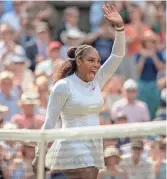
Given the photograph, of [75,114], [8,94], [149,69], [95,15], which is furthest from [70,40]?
[75,114]

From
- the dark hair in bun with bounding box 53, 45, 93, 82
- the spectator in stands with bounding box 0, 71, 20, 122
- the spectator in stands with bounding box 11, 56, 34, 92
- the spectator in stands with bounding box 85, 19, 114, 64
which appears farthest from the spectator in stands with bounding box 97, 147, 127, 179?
the spectator in stands with bounding box 85, 19, 114, 64

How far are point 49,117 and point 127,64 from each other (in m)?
6.14

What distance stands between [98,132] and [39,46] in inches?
280

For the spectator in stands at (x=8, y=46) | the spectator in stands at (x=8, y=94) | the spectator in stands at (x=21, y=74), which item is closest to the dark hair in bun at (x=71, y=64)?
the spectator in stands at (x=8, y=94)

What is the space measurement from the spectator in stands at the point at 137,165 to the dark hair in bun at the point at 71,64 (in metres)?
1.03

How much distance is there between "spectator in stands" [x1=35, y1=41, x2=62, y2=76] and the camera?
A: 39.7 ft

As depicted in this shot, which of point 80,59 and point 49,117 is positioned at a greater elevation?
point 80,59

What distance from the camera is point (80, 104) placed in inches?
259

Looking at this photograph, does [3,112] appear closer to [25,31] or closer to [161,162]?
[25,31]

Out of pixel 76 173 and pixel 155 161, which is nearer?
pixel 155 161

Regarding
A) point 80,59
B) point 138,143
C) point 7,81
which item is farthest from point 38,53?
point 138,143

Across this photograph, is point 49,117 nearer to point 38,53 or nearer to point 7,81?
point 7,81

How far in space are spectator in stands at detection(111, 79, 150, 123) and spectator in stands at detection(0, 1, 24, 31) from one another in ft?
7.80

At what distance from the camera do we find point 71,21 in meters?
13.6
